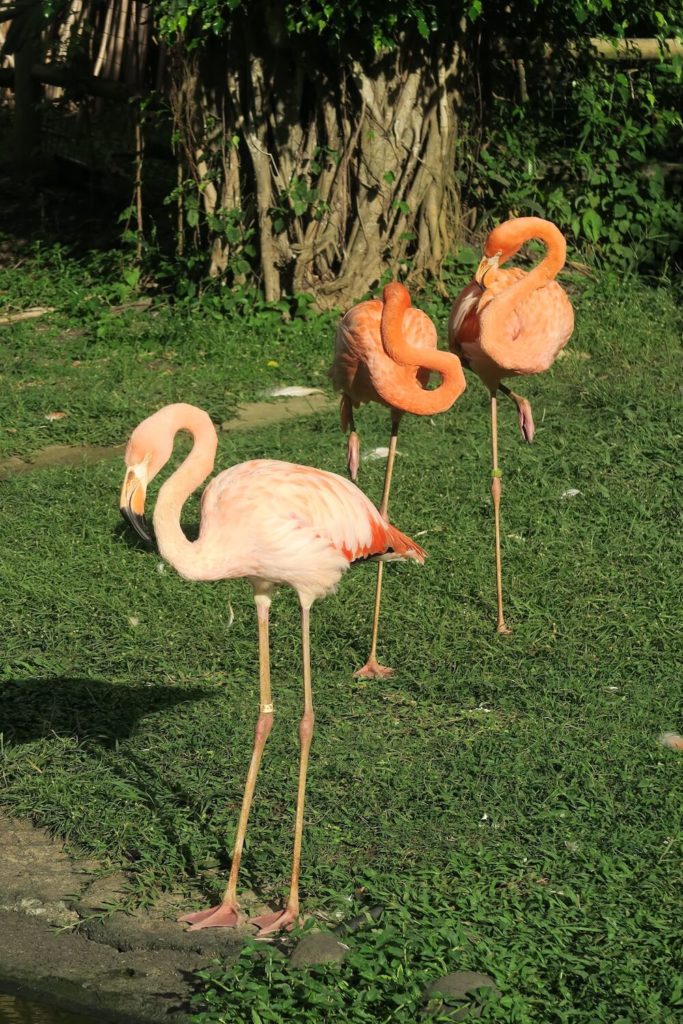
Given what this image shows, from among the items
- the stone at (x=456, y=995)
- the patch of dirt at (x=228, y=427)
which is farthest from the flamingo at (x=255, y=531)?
the patch of dirt at (x=228, y=427)

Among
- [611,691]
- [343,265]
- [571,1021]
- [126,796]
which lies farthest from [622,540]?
[343,265]

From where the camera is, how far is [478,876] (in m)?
3.72

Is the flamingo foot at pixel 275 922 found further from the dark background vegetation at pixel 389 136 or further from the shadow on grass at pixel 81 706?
the dark background vegetation at pixel 389 136

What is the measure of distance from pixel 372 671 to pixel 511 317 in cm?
169

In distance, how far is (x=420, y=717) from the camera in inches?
183

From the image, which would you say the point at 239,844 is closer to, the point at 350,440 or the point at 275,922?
the point at 275,922

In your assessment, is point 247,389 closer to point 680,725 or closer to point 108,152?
point 680,725

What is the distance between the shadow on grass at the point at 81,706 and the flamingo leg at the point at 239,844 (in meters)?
0.82

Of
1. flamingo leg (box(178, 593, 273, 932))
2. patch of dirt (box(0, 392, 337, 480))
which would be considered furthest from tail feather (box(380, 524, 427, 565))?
A: patch of dirt (box(0, 392, 337, 480))

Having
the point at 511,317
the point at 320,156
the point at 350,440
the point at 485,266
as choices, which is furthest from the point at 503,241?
the point at 320,156

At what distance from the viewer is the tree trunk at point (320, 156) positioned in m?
8.59

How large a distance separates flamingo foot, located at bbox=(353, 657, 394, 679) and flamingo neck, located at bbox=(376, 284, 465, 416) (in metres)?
0.95

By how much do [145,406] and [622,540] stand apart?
9.87 ft

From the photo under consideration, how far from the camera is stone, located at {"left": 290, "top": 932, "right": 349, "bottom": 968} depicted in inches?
129
